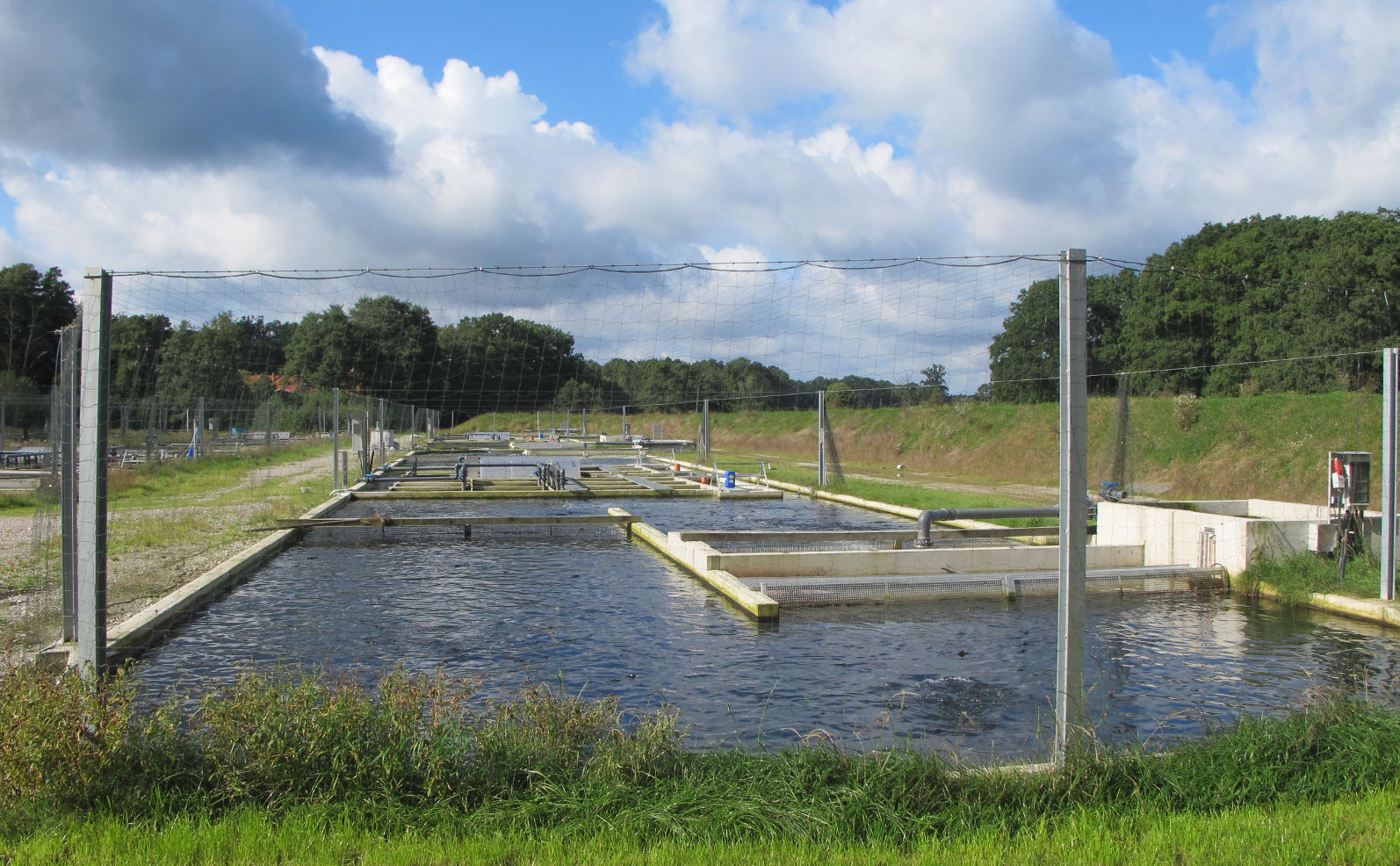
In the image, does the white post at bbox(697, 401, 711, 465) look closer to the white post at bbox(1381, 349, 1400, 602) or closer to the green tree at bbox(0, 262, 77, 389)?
the white post at bbox(1381, 349, 1400, 602)

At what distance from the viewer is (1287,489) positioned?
23.8m

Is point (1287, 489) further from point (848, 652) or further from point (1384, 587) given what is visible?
point (848, 652)

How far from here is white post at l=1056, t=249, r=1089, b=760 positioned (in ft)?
15.9

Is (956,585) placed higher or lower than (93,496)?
lower

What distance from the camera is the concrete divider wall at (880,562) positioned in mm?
12508

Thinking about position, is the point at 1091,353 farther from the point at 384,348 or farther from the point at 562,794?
the point at 562,794

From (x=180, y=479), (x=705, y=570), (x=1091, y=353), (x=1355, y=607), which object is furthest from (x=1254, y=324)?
(x=180, y=479)

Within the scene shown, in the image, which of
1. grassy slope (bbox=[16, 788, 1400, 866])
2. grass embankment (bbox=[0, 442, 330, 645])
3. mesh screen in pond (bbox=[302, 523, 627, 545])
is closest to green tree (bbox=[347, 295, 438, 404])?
grass embankment (bbox=[0, 442, 330, 645])

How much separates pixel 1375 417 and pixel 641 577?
67.9ft

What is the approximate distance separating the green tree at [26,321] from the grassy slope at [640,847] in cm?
5533

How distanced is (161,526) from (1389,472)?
1715 centimetres

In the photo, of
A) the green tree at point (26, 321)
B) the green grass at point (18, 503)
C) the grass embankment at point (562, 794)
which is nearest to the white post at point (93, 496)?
the grass embankment at point (562, 794)

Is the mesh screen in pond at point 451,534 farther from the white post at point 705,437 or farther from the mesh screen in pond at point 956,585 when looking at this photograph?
the white post at point 705,437

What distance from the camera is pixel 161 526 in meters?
15.9
